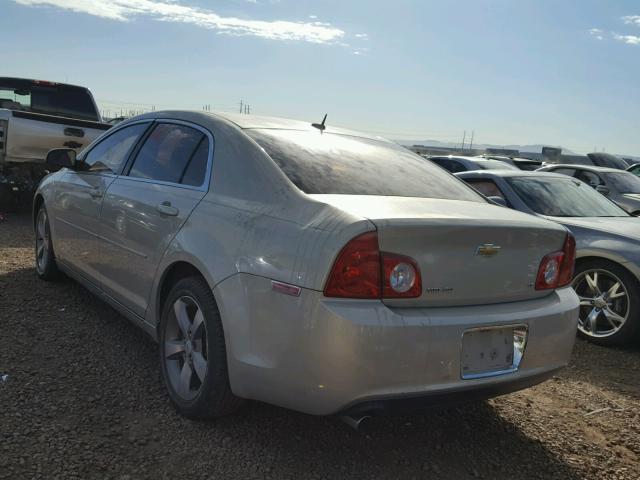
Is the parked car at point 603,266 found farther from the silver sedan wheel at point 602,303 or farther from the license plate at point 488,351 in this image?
the license plate at point 488,351

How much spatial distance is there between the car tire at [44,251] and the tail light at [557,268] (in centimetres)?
405

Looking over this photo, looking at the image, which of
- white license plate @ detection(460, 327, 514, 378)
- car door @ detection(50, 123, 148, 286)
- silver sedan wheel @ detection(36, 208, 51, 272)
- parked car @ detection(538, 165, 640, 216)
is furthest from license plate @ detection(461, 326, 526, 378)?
parked car @ detection(538, 165, 640, 216)

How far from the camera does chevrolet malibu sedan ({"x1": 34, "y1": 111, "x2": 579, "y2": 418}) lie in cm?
241

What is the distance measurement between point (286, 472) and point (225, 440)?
15.5 inches

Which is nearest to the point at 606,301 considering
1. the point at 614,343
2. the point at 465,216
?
the point at 614,343

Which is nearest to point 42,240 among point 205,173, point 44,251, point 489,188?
point 44,251

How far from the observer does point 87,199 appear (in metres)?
4.36

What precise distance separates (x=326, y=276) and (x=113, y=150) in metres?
2.66

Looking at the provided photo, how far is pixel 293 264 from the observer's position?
2490mm

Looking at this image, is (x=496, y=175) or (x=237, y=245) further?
(x=496, y=175)

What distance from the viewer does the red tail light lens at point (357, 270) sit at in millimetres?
2393

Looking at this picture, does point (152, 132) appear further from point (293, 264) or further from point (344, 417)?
point (344, 417)

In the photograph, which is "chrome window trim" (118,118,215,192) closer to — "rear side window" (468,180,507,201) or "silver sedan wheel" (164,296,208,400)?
"silver sedan wheel" (164,296,208,400)

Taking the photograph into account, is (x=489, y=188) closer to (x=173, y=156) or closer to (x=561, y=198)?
(x=561, y=198)
